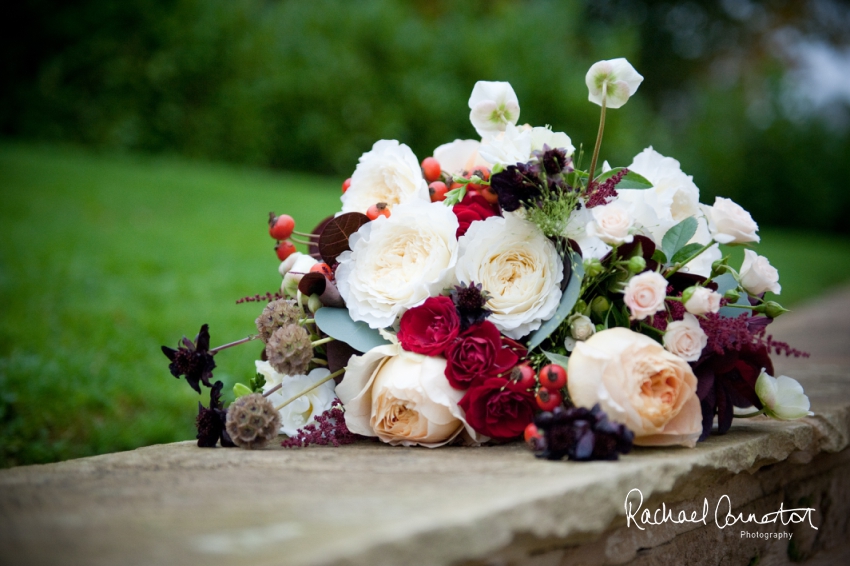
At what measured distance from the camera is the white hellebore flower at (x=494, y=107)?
1.60 metres

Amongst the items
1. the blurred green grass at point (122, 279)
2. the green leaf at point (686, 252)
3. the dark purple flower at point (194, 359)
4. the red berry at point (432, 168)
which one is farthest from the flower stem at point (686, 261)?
the blurred green grass at point (122, 279)

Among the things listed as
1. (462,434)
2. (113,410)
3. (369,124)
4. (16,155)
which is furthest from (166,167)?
(462,434)

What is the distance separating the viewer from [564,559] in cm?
110

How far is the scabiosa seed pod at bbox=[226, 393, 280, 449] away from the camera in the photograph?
53.1 inches

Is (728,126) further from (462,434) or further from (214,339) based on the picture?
(462,434)

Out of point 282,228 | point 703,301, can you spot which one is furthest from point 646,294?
point 282,228

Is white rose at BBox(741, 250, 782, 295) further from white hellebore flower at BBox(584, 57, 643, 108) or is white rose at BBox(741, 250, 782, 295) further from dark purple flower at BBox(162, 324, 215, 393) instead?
dark purple flower at BBox(162, 324, 215, 393)

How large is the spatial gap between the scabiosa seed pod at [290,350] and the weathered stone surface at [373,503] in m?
0.16

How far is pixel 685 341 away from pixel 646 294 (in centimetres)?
13

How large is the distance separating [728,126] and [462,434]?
14404 mm

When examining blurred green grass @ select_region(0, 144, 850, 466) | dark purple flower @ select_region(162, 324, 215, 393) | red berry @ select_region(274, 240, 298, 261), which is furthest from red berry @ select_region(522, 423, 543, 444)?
blurred green grass @ select_region(0, 144, 850, 466)

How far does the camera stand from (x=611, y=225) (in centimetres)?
128

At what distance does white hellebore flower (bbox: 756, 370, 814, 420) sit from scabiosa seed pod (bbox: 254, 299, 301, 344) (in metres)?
0.96
